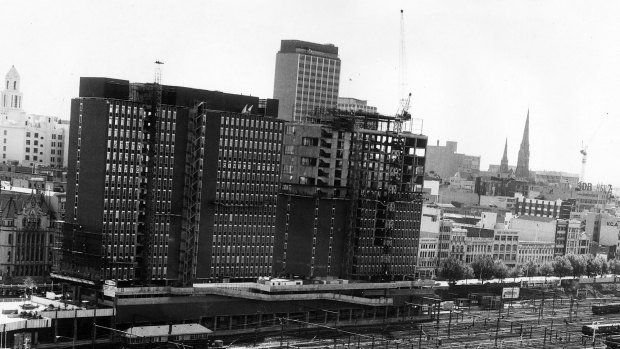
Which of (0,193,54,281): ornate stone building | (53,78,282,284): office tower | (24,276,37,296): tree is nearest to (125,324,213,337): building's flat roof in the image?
(53,78,282,284): office tower

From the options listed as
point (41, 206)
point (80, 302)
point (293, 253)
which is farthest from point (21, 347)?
point (293, 253)

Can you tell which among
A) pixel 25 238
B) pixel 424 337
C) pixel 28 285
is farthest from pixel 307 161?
pixel 28 285

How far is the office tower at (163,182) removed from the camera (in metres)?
163

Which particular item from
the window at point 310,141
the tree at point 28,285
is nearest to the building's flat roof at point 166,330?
the tree at point 28,285

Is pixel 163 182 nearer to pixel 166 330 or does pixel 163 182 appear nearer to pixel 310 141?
pixel 166 330

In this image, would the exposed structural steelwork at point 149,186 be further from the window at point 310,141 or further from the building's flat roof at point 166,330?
the window at point 310,141

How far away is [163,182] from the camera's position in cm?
16850

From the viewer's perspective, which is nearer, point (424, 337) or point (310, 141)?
point (424, 337)

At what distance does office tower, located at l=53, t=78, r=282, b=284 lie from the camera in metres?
163

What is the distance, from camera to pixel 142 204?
16725 centimetres

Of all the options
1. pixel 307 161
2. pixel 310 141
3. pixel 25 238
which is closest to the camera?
pixel 25 238

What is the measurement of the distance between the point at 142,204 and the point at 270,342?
99.7 feet

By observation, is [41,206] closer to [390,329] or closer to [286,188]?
[286,188]

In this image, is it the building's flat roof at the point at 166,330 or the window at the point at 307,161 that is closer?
the building's flat roof at the point at 166,330
